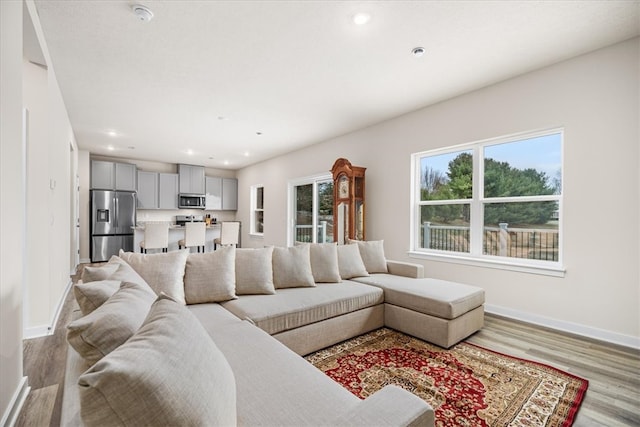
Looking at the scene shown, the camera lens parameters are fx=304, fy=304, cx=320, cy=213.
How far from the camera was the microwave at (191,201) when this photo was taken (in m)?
8.27

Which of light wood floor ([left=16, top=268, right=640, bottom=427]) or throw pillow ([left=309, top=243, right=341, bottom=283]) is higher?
throw pillow ([left=309, top=243, right=341, bottom=283])

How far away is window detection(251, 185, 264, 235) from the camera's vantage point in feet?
27.5

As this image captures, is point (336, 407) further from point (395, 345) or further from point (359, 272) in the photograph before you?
point (359, 272)

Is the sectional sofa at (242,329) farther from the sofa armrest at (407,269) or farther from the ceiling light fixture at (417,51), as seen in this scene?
the ceiling light fixture at (417,51)

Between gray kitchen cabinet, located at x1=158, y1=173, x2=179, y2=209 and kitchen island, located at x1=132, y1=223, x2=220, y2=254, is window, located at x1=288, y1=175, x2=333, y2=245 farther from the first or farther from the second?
gray kitchen cabinet, located at x1=158, y1=173, x2=179, y2=209

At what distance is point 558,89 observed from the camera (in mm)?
3039

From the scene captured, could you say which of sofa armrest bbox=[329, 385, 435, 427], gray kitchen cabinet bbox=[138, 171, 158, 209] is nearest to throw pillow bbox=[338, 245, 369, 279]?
sofa armrest bbox=[329, 385, 435, 427]

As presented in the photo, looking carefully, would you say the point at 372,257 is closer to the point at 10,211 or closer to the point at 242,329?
the point at 242,329

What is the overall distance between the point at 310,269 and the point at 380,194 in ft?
7.43

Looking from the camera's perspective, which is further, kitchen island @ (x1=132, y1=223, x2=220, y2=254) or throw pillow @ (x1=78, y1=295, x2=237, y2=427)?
kitchen island @ (x1=132, y1=223, x2=220, y2=254)

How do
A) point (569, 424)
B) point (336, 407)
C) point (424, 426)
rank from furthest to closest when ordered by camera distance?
point (569, 424) < point (336, 407) < point (424, 426)

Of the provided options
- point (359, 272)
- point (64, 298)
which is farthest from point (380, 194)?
point (64, 298)

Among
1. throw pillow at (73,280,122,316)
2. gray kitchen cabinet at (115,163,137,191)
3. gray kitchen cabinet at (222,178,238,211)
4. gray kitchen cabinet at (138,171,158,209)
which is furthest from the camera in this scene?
gray kitchen cabinet at (222,178,238,211)

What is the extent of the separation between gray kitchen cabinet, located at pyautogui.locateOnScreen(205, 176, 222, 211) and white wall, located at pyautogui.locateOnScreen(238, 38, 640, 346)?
6751mm
